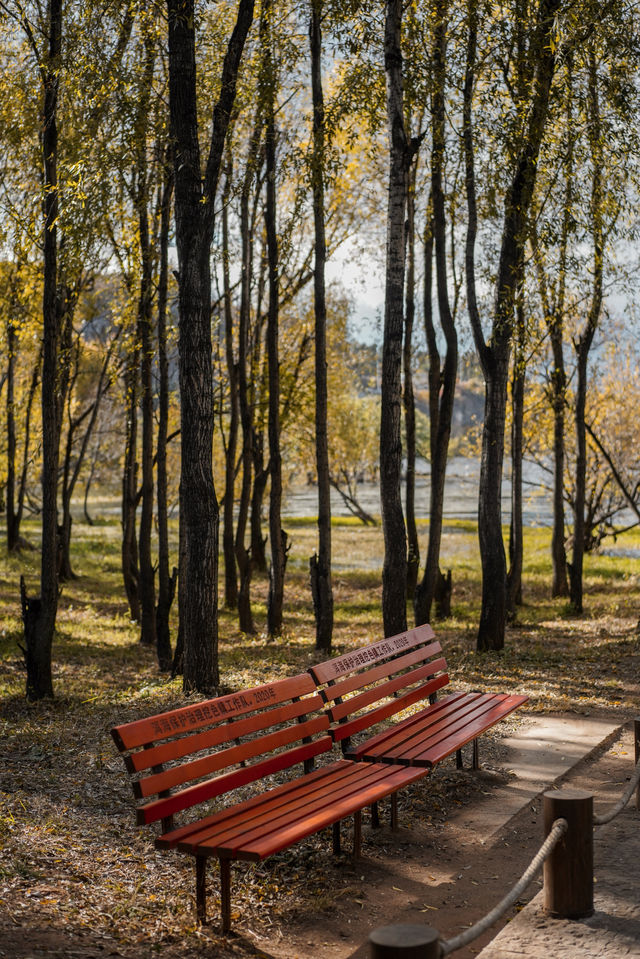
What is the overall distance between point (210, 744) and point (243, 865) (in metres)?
0.72

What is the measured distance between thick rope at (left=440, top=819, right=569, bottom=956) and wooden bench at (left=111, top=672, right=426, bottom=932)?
94 cm

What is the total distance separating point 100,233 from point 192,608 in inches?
143

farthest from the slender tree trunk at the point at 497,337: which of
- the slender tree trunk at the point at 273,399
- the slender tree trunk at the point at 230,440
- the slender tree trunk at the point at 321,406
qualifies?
the slender tree trunk at the point at 230,440

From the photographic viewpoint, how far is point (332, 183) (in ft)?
33.6

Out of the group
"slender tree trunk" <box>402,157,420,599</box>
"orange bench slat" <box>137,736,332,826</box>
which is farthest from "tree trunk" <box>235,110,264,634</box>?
"orange bench slat" <box>137,736,332,826</box>

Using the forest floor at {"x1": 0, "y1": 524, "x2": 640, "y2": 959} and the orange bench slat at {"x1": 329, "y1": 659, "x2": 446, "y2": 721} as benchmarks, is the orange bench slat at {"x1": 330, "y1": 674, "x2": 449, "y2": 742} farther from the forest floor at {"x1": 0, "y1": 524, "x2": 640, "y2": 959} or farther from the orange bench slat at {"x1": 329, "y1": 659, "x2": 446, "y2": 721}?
the forest floor at {"x1": 0, "y1": 524, "x2": 640, "y2": 959}

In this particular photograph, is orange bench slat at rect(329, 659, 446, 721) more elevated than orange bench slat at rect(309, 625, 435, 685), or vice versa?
orange bench slat at rect(309, 625, 435, 685)

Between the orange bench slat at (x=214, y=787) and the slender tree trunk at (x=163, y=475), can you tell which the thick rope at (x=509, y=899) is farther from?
the slender tree trunk at (x=163, y=475)

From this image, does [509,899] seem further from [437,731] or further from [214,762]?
[437,731]

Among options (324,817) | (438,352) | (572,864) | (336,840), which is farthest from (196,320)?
(438,352)

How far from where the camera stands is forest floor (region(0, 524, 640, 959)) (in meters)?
3.93

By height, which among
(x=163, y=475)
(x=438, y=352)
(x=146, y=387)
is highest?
(x=438, y=352)

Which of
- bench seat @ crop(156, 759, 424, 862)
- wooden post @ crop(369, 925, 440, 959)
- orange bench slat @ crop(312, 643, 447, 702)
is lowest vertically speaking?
bench seat @ crop(156, 759, 424, 862)

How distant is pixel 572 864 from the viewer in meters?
3.82
